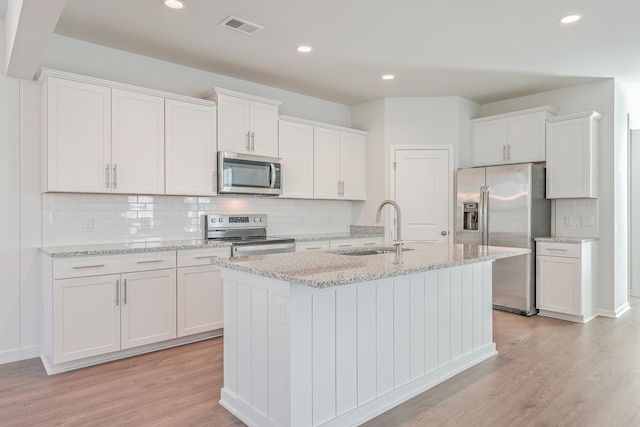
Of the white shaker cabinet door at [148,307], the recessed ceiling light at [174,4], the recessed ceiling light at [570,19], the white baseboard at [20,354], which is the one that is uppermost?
the recessed ceiling light at [174,4]

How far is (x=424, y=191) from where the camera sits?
5328 millimetres

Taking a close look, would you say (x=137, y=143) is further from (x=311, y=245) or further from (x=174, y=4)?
(x=311, y=245)

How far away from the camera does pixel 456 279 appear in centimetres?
298

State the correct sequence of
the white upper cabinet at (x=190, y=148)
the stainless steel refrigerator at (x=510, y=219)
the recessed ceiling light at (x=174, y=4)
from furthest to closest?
the stainless steel refrigerator at (x=510, y=219) → the white upper cabinet at (x=190, y=148) → the recessed ceiling light at (x=174, y=4)

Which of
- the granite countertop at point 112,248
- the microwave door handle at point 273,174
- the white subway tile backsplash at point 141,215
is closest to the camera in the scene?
the granite countertop at point 112,248

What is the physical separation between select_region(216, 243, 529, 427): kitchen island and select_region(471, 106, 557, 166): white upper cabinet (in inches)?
98.7

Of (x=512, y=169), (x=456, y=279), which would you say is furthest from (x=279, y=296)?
(x=512, y=169)

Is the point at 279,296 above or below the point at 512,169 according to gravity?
below

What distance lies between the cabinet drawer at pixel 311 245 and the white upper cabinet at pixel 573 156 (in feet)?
8.60

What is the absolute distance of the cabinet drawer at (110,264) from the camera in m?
2.96

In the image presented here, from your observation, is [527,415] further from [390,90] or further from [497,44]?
→ [390,90]

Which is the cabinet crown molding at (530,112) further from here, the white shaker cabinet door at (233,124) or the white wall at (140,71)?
the white shaker cabinet door at (233,124)

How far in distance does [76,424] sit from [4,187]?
6.61 ft

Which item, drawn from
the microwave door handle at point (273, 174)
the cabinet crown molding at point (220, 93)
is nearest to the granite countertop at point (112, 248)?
the microwave door handle at point (273, 174)
